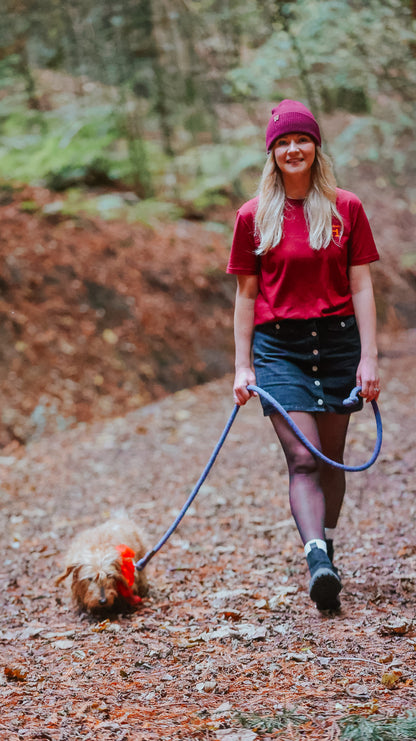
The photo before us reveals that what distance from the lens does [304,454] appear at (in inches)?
125

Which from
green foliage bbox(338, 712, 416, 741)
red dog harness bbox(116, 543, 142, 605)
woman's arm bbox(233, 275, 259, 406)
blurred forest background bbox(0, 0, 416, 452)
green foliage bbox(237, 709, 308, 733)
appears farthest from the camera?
blurred forest background bbox(0, 0, 416, 452)

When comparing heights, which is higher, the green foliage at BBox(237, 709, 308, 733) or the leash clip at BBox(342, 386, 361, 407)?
the leash clip at BBox(342, 386, 361, 407)

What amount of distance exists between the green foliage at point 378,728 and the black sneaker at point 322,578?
864 mm

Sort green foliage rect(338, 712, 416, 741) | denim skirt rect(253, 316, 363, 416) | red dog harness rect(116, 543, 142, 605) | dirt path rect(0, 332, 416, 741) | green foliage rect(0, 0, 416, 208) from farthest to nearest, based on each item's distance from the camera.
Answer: green foliage rect(0, 0, 416, 208), red dog harness rect(116, 543, 142, 605), denim skirt rect(253, 316, 363, 416), dirt path rect(0, 332, 416, 741), green foliage rect(338, 712, 416, 741)

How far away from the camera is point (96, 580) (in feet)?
11.4

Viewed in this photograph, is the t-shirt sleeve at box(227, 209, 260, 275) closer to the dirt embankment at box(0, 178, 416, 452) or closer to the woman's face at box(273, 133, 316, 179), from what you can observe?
the woman's face at box(273, 133, 316, 179)

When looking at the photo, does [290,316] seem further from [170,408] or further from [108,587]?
[170,408]

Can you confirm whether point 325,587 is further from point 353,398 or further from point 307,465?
point 353,398

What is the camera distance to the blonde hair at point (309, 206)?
3.18 metres

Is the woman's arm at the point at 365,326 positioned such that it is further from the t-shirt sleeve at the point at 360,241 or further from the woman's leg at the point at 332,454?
the woman's leg at the point at 332,454

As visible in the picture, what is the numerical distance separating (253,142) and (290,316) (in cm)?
851

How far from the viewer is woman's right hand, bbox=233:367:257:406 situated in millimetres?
3298

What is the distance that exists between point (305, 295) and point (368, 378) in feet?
1.65

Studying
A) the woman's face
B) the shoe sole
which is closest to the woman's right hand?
the shoe sole
